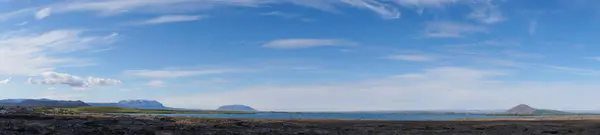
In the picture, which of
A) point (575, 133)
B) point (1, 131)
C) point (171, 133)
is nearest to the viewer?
point (1, 131)

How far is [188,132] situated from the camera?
49219mm

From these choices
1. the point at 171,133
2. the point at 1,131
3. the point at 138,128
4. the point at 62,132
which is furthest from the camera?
the point at 138,128

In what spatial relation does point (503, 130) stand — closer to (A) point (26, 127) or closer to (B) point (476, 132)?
(B) point (476, 132)

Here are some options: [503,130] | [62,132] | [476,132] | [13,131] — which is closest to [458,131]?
[476,132]

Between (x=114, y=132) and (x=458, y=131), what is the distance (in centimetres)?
3934

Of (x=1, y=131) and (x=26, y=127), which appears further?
(x=26, y=127)

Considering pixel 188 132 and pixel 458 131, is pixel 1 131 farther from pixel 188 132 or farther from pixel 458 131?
pixel 458 131

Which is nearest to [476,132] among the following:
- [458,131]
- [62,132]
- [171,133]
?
[458,131]

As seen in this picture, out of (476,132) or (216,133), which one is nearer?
(216,133)

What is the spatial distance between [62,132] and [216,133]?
45.3 ft

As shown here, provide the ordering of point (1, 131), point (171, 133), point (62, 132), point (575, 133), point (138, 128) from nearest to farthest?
point (1, 131) → point (62, 132) → point (171, 133) → point (138, 128) → point (575, 133)

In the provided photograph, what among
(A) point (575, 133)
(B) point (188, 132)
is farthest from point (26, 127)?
→ (A) point (575, 133)

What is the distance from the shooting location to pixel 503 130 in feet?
202

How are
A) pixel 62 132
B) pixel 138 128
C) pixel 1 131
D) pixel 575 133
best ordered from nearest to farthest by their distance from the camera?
pixel 1 131 → pixel 62 132 → pixel 138 128 → pixel 575 133
